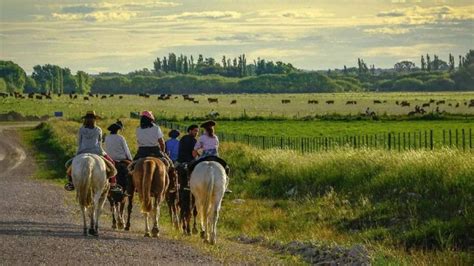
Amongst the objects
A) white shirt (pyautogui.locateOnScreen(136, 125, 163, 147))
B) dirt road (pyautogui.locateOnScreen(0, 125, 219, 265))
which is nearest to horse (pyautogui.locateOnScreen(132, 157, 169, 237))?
white shirt (pyautogui.locateOnScreen(136, 125, 163, 147))

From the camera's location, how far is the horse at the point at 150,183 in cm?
2195

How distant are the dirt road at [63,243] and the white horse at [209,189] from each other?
850mm

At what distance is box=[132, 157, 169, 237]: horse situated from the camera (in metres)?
22.0

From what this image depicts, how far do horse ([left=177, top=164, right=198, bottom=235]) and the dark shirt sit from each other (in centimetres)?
19

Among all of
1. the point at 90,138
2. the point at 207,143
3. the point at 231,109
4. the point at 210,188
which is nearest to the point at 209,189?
the point at 210,188

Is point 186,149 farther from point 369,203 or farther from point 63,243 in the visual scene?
point 369,203

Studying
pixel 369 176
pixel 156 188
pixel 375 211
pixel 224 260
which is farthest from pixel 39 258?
pixel 369 176

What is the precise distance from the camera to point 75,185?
21391 millimetres

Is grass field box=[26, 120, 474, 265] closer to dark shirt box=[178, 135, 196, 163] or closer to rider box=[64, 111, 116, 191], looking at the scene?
dark shirt box=[178, 135, 196, 163]

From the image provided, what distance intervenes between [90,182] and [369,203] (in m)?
10.1

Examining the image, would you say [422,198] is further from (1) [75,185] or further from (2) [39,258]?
(2) [39,258]

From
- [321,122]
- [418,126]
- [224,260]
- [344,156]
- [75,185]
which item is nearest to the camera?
[224,260]

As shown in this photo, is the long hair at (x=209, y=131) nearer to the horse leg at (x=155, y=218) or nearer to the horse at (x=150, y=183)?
the horse at (x=150, y=183)

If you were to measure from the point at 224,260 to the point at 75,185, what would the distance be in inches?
174
